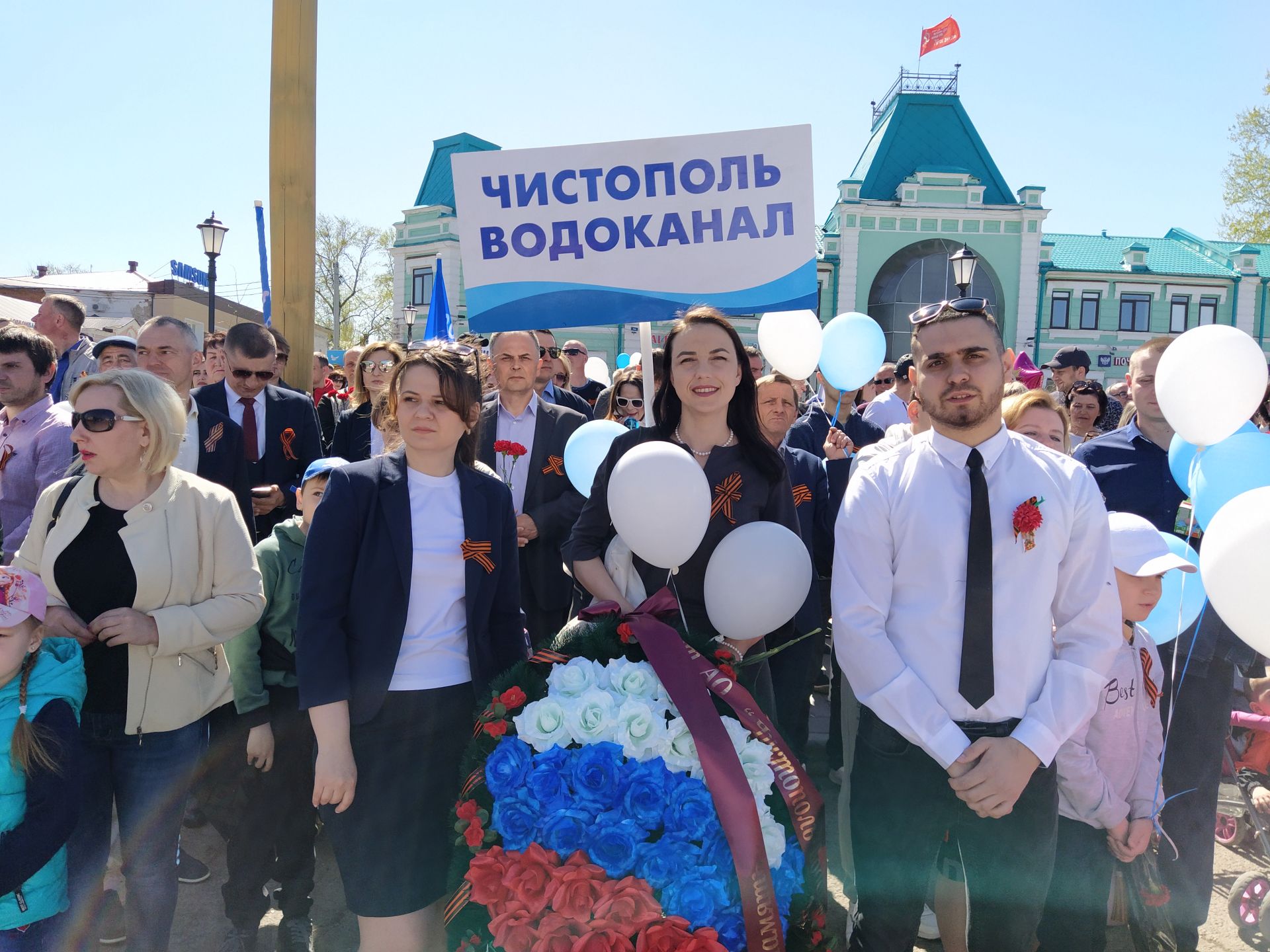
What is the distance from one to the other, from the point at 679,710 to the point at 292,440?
3228 mm

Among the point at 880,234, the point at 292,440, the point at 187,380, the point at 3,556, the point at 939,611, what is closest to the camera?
the point at 939,611

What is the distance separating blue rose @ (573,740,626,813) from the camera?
1751 millimetres

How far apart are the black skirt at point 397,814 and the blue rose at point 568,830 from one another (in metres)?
0.60

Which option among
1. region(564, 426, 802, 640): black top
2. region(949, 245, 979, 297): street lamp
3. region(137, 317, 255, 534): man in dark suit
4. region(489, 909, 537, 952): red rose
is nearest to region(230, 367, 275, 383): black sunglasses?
region(137, 317, 255, 534): man in dark suit

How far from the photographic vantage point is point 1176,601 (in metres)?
2.89

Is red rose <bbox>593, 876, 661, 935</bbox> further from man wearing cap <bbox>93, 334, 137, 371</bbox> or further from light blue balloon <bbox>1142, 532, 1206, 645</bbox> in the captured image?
man wearing cap <bbox>93, 334, 137, 371</bbox>

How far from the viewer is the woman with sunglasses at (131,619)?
2.49m

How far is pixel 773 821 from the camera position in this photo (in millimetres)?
1863

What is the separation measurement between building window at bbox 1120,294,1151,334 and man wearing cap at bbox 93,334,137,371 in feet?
108

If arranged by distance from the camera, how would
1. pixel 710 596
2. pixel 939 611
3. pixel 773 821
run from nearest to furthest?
pixel 773 821
pixel 939 611
pixel 710 596

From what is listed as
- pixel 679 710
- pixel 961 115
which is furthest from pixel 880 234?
pixel 679 710

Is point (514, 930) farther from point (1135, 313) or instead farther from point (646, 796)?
point (1135, 313)

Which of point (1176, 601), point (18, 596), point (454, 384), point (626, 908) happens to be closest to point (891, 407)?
point (1176, 601)

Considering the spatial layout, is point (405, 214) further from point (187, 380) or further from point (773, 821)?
point (773, 821)
